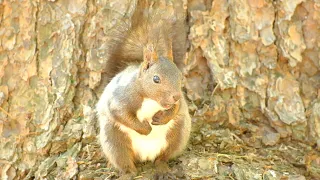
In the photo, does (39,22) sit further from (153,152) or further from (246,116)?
(246,116)

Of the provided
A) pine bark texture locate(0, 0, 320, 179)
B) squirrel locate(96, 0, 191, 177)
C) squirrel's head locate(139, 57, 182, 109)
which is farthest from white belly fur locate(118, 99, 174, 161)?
pine bark texture locate(0, 0, 320, 179)

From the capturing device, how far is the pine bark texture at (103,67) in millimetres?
4535

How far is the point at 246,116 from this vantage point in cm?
470

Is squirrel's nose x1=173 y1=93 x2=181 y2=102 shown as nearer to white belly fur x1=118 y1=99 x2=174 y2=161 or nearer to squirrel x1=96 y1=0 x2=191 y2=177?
squirrel x1=96 y1=0 x2=191 y2=177

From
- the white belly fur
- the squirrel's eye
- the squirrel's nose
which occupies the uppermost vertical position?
the squirrel's eye

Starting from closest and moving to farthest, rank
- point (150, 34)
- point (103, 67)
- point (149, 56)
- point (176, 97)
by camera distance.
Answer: point (176, 97) < point (149, 56) < point (150, 34) < point (103, 67)

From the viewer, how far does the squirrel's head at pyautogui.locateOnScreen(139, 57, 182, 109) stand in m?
3.92

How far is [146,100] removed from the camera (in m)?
4.07

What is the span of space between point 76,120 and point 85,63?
38 cm

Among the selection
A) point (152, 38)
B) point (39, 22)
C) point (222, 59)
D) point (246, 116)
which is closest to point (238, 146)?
point (246, 116)

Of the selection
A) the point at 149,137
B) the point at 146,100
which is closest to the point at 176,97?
the point at 146,100

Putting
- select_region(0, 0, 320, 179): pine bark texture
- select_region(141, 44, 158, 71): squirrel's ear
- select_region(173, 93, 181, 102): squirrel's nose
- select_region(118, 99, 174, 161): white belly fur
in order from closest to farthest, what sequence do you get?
1. select_region(173, 93, 181, 102): squirrel's nose
2. select_region(141, 44, 158, 71): squirrel's ear
3. select_region(118, 99, 174, 161): white belly fur
4. select_region(0, 0, 320, 179): pine bark texture

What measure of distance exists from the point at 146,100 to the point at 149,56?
0.86ft

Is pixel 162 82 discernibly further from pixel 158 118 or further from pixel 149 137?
pixel 149 137
